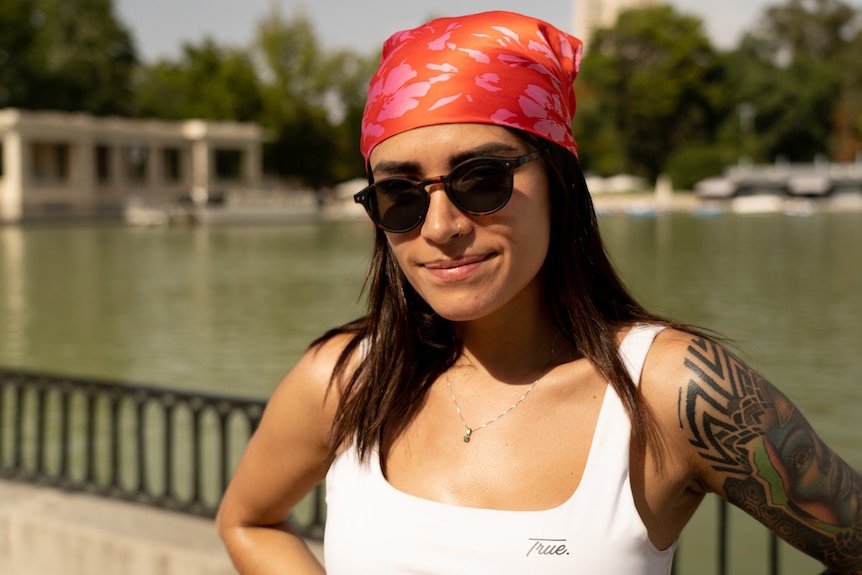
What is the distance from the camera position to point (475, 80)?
165 cm

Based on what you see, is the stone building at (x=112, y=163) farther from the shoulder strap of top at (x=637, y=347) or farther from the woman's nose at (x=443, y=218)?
the shoulder strap of top at (x=637, y=347)

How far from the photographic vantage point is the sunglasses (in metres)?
1.65

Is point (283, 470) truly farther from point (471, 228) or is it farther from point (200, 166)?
point (200, 166)

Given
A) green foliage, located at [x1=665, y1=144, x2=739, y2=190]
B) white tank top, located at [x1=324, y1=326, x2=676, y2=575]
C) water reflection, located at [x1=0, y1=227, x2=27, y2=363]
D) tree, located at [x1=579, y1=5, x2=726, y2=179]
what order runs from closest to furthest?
white tank top, located at [x1=324, y1=326, x2=676, y2=575], water reflection, located at [x1=0, y1=227, x2=27, y2=363], green foliage, located at [x1=665, y1=144, x2=739, y2=190], tree, located at [x1=579, y1=5, x2=726, y2=179]

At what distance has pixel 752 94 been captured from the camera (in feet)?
251

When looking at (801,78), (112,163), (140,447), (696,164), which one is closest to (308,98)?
(112,163)

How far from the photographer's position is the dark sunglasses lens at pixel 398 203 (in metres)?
1.72

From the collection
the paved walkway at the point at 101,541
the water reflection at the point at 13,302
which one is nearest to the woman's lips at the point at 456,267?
the paved walkway at the point at 101,541

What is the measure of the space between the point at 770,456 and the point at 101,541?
286cm

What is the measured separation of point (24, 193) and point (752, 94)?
51.2m

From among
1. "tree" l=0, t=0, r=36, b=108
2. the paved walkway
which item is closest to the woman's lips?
the paved walkway

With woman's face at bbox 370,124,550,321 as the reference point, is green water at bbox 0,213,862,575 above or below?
below

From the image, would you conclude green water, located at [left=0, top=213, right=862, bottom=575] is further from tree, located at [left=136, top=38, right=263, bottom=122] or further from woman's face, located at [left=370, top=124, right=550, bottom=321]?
tree, located at [left=136, top=38, right=263, bottom=122]

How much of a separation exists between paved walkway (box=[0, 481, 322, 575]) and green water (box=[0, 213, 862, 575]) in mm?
1092
